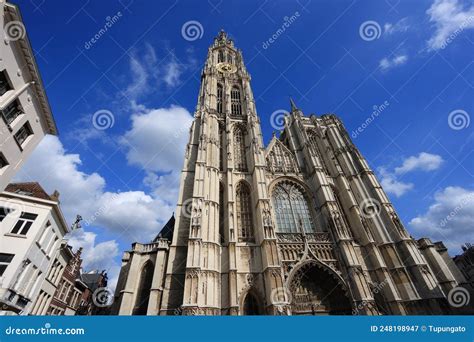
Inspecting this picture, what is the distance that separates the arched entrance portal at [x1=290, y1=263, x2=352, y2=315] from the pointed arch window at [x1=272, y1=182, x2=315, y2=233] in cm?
371

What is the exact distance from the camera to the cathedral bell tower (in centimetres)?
1512

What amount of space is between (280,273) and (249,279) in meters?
2.56

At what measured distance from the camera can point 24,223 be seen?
1272 centimetres

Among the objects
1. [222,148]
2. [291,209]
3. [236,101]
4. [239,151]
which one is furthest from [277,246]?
[236,101]

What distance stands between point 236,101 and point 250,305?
2440cm

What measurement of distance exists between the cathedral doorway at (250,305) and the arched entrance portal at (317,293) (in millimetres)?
2634

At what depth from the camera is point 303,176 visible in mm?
23688

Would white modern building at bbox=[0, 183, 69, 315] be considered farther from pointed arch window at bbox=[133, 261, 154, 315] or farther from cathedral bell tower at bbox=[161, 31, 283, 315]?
cathedral bell tower at bbox=[161, 31, 283, 315]

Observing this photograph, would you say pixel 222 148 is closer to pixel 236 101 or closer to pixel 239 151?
pixel 239 151

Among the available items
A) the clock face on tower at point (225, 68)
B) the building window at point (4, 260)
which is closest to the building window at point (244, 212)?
the building window at point (4, 260)

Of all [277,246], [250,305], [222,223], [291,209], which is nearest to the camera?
[250,305]

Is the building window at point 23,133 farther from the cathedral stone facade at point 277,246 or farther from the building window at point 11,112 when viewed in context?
the cathedral stone facade at point 277,246

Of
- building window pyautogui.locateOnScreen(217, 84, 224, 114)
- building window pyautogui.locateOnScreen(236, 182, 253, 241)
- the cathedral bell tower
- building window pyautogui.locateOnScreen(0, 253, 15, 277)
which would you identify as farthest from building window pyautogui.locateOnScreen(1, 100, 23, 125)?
building window pyautogui.locateOnScreen(217, 84, 224, 114)
